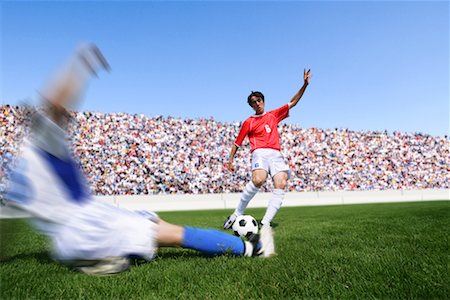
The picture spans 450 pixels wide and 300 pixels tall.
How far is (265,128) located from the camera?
595 cm

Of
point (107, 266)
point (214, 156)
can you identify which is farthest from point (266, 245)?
point (214, 156)

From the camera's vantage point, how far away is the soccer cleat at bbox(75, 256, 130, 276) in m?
2.60

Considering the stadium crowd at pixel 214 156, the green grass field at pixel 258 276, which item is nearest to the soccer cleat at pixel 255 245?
the green grass field at pixel 258 276

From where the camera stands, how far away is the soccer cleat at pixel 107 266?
8.53 ft

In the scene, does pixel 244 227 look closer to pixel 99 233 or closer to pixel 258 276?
pixel 258 276

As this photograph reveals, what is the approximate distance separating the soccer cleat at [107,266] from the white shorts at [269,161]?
332 centimetres

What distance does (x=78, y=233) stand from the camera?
244 centimetres

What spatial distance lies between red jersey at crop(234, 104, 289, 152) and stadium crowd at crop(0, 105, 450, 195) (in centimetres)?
1467

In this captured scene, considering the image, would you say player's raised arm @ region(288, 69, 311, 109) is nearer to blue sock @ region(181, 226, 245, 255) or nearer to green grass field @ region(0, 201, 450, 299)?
green grass field @ region(0, 201, 450, 299)

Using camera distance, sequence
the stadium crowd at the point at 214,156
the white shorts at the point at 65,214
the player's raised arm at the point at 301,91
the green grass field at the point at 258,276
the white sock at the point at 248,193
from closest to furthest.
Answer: the green grass field at the point at 258,276
the white shorts at the point at 65,214
the player's raised arm at the point at 301,91
the white sock at the point at 248,193
the stadium crowd at the point at 214,156

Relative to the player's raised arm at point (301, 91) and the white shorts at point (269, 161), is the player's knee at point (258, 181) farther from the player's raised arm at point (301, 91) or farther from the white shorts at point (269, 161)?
the player's raised arm at point (301, 91)

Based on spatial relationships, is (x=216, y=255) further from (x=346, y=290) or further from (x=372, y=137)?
(x=372, y=137)

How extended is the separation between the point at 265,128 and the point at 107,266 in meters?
3.81

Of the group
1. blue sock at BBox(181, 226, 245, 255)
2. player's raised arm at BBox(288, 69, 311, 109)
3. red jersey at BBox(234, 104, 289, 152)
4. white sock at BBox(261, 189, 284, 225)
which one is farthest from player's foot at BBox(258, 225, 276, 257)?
player's raised arm at BBox(288, 69, 311, 109)
